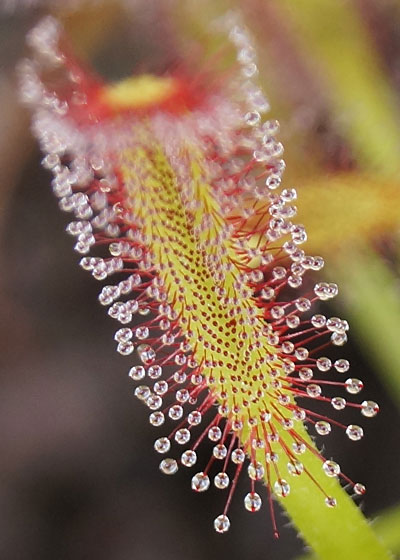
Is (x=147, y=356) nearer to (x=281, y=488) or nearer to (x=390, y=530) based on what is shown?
(x=281, y=488)

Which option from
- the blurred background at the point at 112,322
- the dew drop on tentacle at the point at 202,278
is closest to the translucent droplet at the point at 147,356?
the dew drop on tentacle at the point at 202,278

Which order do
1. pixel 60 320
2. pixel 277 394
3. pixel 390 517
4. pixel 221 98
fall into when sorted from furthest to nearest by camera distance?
pixel 60 320, pixel 390 517, pixel 221 98, pixel 277 394

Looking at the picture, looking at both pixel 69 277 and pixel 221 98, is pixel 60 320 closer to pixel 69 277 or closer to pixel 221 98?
pixel 69 277

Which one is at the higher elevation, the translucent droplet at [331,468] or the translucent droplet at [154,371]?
the translucent droplet at [154,371]

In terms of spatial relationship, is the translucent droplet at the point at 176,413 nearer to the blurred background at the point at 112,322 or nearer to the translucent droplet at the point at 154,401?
the translucent droplet at the point at 154,401

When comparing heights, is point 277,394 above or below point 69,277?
below

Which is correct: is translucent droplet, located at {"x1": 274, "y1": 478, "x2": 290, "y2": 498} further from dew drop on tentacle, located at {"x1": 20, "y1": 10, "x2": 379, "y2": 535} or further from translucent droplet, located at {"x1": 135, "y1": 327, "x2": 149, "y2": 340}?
translucent droplet, located at {"x1": 135, "y1": 327, "x2": 149, "y2": 340}

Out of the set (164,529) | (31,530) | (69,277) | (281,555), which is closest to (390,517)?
(281,555)

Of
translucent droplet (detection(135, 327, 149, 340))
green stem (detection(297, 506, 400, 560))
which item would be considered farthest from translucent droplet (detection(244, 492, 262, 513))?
green stem (detection(297, 506, 400, 560))
